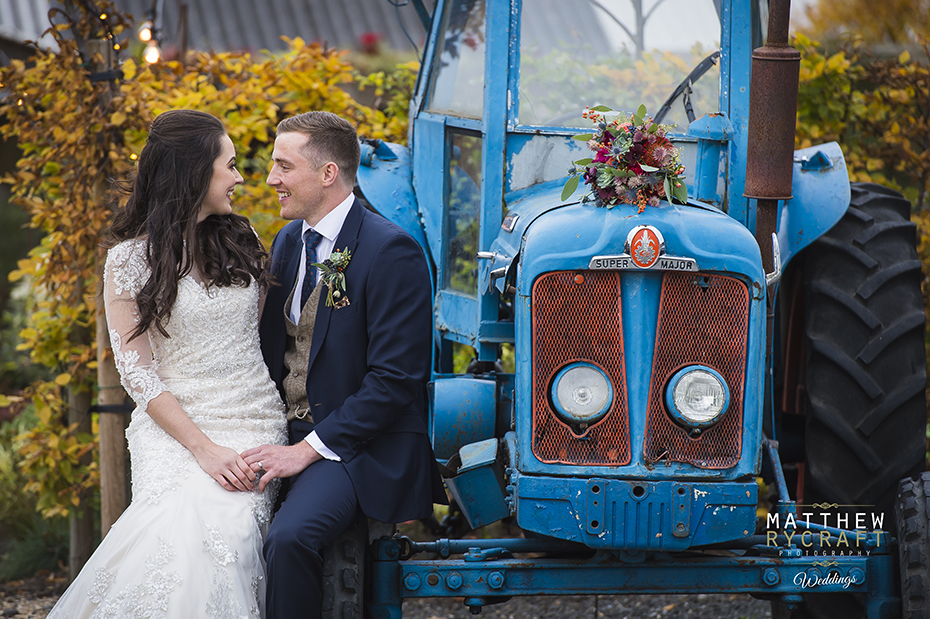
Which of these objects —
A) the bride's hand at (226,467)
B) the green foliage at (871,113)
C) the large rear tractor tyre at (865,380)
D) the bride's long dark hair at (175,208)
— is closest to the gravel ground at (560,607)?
the large rear tractor tyre at (865,380)

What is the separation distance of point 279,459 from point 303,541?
307mm

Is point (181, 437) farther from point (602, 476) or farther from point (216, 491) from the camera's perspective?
point (602, 476)

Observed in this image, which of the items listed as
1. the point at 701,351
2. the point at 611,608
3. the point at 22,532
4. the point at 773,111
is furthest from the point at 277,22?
the point at 701,351

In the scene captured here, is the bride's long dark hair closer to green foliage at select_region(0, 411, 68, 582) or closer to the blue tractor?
the blue tractor

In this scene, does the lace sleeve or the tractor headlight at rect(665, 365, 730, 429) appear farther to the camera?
the lace sleeve

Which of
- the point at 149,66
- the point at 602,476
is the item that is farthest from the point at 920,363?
the point at 149,66

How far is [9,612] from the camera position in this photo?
4.12 meters

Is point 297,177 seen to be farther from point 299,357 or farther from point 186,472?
point 186,472

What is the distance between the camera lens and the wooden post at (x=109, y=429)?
416 centimetres

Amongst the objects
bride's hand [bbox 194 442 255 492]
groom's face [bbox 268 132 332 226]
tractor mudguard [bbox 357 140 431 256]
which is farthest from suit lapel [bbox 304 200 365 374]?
tractor mudguard [bbox 357 140 431 256]

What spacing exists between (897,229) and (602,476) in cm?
172

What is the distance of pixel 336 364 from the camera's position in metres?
2.88

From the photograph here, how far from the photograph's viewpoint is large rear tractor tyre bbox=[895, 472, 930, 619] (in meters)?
2.66

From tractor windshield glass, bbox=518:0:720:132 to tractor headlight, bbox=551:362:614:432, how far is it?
1229 millimetres
